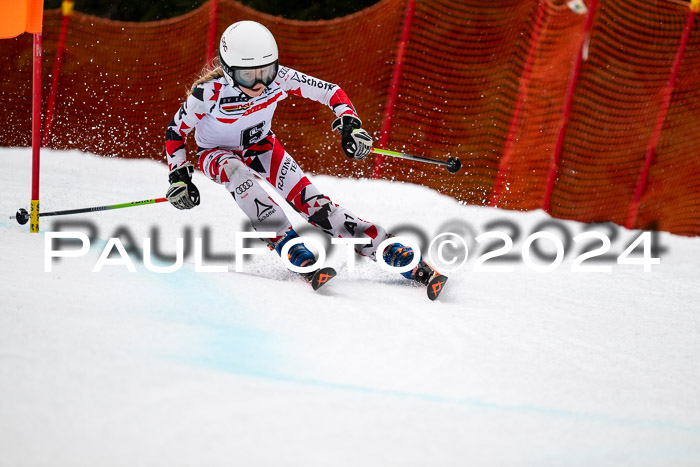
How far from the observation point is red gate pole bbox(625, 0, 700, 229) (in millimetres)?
7477

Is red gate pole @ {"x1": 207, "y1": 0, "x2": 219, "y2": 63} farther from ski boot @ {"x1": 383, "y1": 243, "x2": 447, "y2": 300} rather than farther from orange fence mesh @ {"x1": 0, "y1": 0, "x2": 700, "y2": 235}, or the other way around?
ski boot @ {"x1": 383, "y1": 243, "x2": 447, "y2": 300}

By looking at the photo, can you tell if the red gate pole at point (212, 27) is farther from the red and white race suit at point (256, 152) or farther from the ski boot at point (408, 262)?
the ski boot at point (408, 262)

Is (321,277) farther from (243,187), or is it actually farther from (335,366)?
(335,366)

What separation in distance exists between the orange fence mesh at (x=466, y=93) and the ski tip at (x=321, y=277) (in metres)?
3.93

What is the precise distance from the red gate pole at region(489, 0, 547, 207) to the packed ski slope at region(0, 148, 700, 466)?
8.51 feet

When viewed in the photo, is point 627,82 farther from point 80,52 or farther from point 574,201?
point 80,52

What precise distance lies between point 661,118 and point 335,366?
19.4ft

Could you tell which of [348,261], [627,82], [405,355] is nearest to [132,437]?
[405,355]

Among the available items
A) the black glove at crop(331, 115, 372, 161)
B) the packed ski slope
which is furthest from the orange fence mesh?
the black glove at crop(331, 115, 372, 161)

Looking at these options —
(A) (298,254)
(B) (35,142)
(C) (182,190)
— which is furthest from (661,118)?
(B) (35,142)

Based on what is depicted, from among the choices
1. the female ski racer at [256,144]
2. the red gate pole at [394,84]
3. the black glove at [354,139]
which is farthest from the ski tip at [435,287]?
the red gate pole at [394,84]

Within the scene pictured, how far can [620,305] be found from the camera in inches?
183

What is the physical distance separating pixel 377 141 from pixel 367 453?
6.37 metres

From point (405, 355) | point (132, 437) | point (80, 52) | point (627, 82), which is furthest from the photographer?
point (80, 52)
